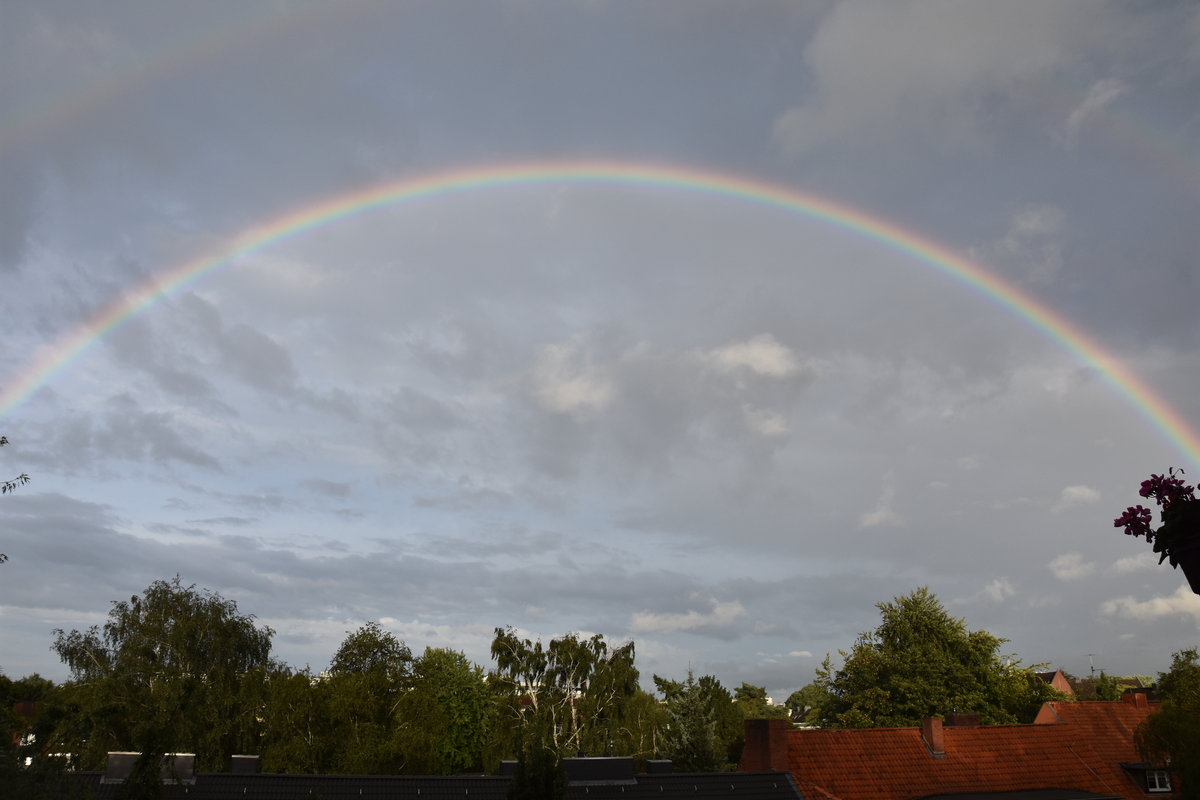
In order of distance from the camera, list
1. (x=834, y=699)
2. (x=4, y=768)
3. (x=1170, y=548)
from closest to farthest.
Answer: (x=1170, y=548), (x=4, y=768), (x=834, y=699)

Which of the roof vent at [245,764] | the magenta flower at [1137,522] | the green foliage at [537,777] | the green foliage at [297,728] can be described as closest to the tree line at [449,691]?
the green foliage at [297,728]

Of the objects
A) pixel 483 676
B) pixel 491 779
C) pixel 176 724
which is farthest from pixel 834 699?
pixel 176 724

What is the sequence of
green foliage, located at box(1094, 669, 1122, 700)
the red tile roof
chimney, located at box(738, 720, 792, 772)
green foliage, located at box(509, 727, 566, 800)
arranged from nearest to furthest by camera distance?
green foliage, located at box(509, 727, 566, 800), chimney, located at box(738, 720, 792, 772), the red tile roof, green foliage, located at box(1094, 669, 1122, 700)

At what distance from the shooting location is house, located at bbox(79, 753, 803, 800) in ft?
93.9

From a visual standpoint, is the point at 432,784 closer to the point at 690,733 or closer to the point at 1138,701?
the point at 690,733

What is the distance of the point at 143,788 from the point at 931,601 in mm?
64147

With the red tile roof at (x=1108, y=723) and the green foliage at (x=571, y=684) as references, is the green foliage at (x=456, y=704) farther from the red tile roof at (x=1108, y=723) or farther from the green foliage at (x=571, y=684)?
the red tile roof at (x=1108, y=723)

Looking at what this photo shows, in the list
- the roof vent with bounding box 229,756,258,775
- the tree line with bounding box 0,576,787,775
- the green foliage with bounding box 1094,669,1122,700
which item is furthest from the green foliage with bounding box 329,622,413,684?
the green foliage with bounding box 1094,669,1122,700

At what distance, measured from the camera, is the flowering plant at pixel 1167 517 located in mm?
4594

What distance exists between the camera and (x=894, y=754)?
42.3m

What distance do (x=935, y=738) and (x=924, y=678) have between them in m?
23.1

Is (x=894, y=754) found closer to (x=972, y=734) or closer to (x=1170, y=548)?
(x=972, y=734)

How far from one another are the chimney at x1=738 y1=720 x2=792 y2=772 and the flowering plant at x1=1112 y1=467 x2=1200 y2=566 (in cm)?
3570

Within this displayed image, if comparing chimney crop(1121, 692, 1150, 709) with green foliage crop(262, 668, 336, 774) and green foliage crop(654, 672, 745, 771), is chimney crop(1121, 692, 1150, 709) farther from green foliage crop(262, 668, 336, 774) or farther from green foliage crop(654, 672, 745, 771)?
green foliage crop(262, 668, 336, 774)
